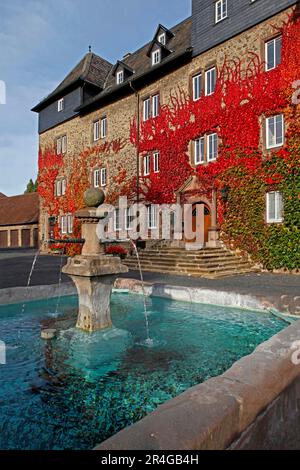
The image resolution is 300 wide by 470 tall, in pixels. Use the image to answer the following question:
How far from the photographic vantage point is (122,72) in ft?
70.6

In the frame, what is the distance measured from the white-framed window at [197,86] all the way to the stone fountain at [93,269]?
13529 millimetres

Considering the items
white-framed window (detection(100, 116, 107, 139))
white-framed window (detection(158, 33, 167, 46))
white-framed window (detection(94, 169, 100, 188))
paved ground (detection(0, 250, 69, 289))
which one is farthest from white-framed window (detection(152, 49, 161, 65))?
paved ground (detection(0, 250, 69, 289))

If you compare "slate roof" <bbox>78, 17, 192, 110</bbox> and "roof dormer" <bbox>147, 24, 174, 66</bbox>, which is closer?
"slate roof" <bbox>78, 17, 192, 110</bbox>

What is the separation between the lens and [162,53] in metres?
18.7

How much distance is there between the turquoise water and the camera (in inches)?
108

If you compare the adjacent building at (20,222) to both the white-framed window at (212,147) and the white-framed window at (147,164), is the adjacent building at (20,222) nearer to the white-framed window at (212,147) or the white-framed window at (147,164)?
the white-framed window at (147,164)

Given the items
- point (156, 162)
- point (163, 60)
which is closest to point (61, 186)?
point (156, 162)

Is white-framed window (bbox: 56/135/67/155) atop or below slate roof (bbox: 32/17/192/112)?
below

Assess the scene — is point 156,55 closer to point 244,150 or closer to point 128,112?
point 128,112

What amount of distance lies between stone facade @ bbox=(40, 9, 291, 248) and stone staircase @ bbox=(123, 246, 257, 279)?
275 cm

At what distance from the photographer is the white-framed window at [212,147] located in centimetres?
1589

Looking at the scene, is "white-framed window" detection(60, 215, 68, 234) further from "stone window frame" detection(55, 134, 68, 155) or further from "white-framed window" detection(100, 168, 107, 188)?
"stone window frame" detection(55, 134, 68, 155)

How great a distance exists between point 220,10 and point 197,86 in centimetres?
356

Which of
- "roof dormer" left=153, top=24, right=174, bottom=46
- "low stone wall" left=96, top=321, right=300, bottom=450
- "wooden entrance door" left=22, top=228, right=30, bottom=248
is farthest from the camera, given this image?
"wooden entrance door" left=22, top=228, right=30, bottom=248
